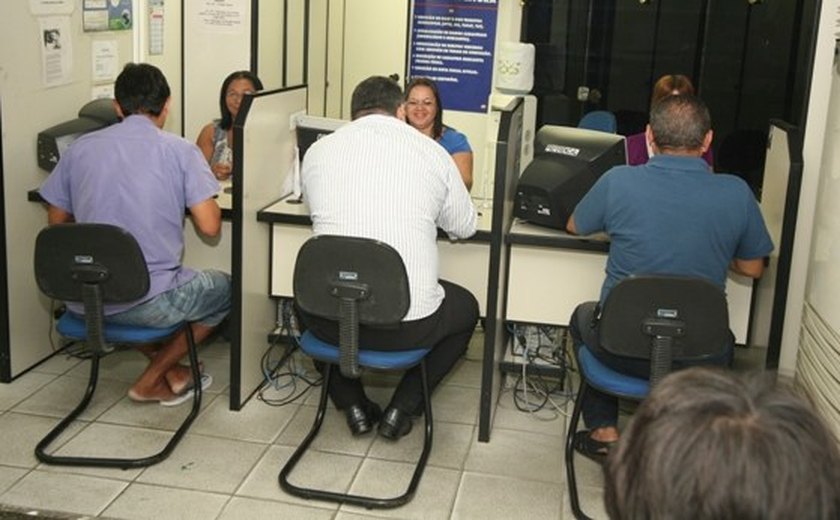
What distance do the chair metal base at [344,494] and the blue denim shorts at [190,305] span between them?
18.4 inches

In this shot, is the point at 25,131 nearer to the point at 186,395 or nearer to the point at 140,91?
the point at 140,91

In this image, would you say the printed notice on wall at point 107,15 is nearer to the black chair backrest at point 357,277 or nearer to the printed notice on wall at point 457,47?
the black chair backrest at point 357,277

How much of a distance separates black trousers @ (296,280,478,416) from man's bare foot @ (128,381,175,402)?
545 millimetres

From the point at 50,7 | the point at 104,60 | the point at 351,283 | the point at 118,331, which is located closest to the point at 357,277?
the point at 351,283

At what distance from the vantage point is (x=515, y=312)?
3375 millimetres

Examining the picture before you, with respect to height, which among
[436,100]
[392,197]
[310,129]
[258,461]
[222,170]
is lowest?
[258,461]

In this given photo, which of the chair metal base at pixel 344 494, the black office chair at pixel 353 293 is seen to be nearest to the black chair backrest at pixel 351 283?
the black office chair at pixel 353 293

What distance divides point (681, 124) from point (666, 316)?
22.2 inches

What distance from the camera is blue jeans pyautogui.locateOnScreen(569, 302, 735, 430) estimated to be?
272 cm

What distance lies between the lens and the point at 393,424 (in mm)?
3166

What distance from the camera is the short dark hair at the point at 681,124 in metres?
2.74

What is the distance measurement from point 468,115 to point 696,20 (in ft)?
4.80

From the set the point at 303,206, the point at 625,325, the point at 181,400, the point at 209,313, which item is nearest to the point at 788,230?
the point at 625,325

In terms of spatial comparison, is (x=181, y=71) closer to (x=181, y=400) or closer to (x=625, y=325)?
(x=181, y=400)
